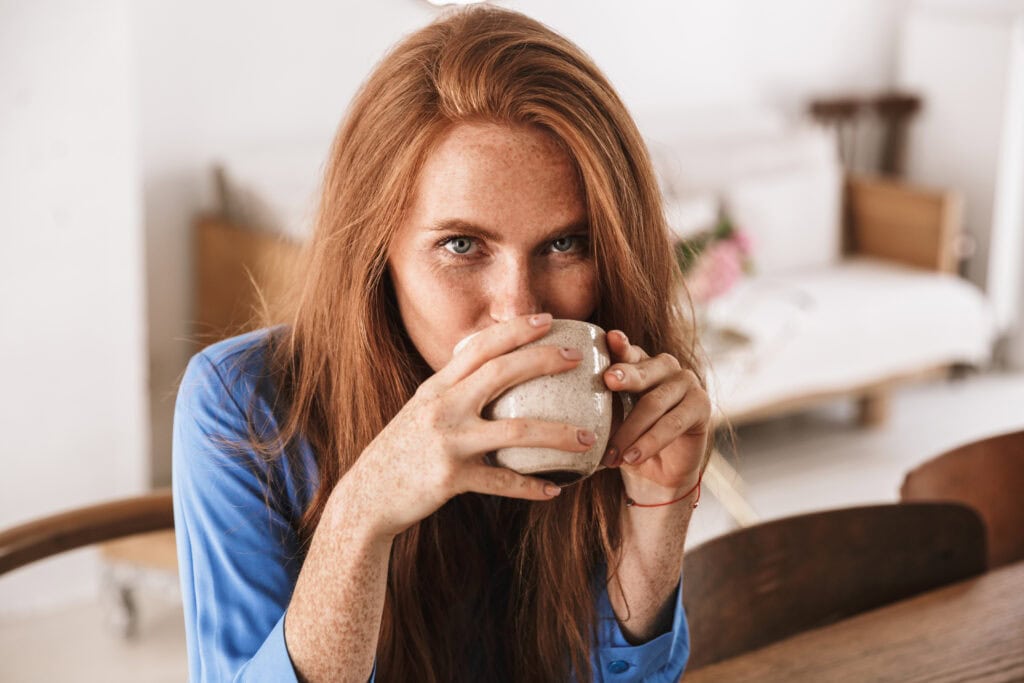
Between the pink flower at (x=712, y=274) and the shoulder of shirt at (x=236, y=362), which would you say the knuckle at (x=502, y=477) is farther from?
the pink flower at (x=712, y=274)

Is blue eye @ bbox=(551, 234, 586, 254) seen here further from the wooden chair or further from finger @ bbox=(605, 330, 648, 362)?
the wooden chair

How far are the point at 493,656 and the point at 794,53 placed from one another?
4184 mm

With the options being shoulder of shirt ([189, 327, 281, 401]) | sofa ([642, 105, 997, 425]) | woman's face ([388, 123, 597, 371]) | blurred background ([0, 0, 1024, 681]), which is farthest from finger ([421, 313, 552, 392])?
sofa ([642, 105, 997, 425])

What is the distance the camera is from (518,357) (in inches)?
29.0

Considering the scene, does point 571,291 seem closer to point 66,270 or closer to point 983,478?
point 983,478

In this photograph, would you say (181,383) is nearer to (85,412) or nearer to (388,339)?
(388,339)

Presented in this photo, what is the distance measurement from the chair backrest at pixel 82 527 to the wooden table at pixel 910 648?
0.57 metres

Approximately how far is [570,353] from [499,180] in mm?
177

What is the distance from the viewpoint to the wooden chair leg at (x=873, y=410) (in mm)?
4090

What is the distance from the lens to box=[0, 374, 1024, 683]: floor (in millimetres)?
2592

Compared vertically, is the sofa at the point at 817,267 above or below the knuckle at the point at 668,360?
below

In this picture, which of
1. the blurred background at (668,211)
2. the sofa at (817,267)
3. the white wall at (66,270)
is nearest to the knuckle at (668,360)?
the blurred background at (668,211)

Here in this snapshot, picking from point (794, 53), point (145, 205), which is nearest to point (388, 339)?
point (145, 205)

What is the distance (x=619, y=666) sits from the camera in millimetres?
1022
